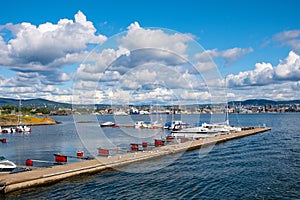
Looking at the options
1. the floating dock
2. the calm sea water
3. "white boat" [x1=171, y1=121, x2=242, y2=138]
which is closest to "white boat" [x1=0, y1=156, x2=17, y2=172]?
the floating dock

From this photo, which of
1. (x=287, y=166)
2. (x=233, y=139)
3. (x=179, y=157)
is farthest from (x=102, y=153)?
(x=233, y=139)

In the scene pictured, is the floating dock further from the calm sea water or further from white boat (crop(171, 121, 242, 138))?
white boat (crop(171, 121, 242, 138))

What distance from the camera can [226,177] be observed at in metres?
29.9

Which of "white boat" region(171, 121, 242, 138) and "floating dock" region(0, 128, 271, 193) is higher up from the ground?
"white boat" region(171, 121, 242, 138)

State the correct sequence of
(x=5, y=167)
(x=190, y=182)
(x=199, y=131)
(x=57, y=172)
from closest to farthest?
1. (x=190, y=182)
2. (x=57, y=172)
3. (x=5, y=167)
4. (x=199, y=131)

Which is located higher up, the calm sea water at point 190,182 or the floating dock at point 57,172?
the floating dock at point 57,172

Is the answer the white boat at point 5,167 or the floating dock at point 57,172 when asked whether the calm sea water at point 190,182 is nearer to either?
the floating dock at point 57,172

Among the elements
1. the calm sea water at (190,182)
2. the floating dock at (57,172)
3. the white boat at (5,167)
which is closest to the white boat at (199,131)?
the floating dock at (57,172)

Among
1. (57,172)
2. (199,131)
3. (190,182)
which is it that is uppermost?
(199,131)

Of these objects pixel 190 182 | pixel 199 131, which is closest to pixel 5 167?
pixel 190 182

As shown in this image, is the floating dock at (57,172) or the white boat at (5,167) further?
the white boat at (5,167)

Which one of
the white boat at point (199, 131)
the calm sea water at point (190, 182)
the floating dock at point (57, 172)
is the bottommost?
the calm sea water at point (190, 182)

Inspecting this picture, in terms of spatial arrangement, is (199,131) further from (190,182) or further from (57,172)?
(57,172)

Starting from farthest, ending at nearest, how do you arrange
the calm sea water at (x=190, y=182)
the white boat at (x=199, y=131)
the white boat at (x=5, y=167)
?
1. the white boat at (x=199, y=131)
2. the white boat at (x=5, y=167)
3. the calm sea water at (x=190, y=182)
